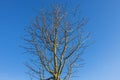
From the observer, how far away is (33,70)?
10.5m

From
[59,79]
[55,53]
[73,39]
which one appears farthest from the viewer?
[73,39]

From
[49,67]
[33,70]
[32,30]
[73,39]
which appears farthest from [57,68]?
[32,30]

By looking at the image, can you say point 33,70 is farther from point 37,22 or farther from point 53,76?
point 37,22

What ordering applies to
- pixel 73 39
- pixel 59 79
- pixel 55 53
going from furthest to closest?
pixel 73 39, pixel 55 53, pixel 59 79

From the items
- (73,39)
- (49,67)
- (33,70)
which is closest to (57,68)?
(49,67)

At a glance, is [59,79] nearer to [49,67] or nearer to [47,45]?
[49,67]

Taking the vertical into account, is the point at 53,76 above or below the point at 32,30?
below

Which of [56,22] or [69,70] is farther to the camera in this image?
[56,22]

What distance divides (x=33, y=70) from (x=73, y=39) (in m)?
2.56

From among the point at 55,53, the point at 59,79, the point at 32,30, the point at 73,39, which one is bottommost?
the point at 59,79

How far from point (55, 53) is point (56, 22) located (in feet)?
5.81

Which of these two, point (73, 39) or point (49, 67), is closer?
point (49, 67)

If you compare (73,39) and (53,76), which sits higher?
(73,39)

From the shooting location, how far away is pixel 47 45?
10.9m
